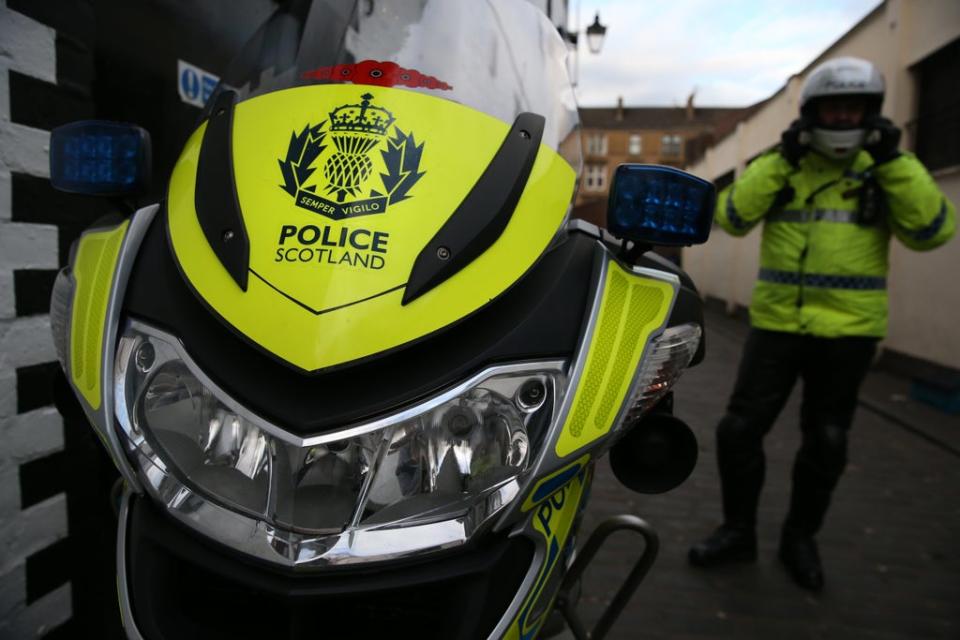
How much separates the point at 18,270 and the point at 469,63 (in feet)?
4.78

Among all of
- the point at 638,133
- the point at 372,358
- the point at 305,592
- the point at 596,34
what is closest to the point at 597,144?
the point at 638,133

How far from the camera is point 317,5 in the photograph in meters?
1.73

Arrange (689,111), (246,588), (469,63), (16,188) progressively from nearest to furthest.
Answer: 1. (246,588)
2. (469,63)
3. (16,188)
4. (689,111)

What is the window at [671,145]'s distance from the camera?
63619mm

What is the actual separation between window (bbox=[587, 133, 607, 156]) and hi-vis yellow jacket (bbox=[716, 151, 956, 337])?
6130cm

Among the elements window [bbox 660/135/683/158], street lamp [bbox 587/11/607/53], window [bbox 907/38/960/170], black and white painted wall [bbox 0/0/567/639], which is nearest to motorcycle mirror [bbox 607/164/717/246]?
black and white painted wall [bbox 0/0/567/639]

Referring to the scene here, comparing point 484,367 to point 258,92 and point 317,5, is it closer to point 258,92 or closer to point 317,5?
point 258,92

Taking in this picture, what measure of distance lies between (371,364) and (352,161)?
38 cm

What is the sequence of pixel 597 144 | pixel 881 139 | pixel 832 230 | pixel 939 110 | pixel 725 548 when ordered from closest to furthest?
1. pixel 881 139
2. pixel 832 230
3. pixel 725 548
4. pixel 939 110
5. pixel 597 144

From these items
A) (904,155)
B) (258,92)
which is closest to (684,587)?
(904,155)

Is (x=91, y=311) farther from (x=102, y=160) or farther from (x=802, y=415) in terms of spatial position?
(x=802, y=415)

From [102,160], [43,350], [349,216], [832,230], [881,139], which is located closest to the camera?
[349,216]

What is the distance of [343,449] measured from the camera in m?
1.01

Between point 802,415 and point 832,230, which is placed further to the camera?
point 802,415
